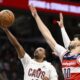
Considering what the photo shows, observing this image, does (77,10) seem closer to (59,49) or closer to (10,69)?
(10,69)

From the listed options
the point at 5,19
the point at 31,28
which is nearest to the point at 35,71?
the point at 5,19

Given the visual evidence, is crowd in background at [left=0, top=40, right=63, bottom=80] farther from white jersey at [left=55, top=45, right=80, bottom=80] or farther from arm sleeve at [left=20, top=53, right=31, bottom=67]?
white jersey at [left=55, top=45, right=80, bottom=80]

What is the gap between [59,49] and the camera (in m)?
5.75

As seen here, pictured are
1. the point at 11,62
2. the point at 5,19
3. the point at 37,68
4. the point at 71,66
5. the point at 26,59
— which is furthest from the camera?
the point at 11,62

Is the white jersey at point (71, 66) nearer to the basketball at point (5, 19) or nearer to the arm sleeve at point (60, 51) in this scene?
the arm sleeve at point (60, 51)

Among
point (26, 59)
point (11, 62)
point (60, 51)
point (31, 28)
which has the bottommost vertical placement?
point (60, 51)

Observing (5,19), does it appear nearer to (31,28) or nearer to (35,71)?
(35,71)

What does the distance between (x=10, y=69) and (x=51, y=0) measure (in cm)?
264

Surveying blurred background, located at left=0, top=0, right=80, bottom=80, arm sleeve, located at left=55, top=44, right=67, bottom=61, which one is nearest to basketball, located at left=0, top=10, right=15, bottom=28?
arm sleeve, located at left=55, top=44, right=67, bottom=61

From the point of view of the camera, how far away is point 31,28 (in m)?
14.3

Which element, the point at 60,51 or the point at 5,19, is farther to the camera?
the point at 5,19

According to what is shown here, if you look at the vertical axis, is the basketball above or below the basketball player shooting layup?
above

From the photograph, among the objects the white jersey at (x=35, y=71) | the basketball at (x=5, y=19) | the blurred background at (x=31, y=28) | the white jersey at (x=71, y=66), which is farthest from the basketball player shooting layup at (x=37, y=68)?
the blurred background at (x=31, y=28)

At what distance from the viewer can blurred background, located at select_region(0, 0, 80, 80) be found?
34.9 ft
